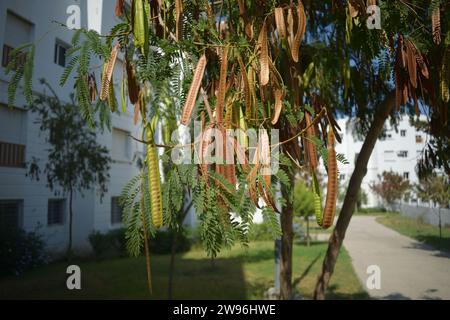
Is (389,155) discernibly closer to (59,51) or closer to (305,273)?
(305,273)

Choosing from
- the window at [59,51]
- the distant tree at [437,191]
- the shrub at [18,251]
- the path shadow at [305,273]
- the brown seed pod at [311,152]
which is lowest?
the path shadow at [305,273]

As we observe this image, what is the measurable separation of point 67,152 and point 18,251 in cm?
182

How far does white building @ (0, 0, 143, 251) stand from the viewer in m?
4.22

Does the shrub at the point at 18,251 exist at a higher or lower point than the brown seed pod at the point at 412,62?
lower

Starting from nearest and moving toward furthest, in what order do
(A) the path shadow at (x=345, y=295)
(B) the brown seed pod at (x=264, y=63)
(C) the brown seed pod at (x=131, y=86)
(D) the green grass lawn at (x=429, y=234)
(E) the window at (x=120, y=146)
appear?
(B) the brown seed pod at (x=264, y=63)
(C) the brown seed pod at (x=131, y=86)
(D) the green grass lawn at (x=429, y=234)
(A) the path shadow at (x=345, y=295)
(E) the window at (x=120, y=146)

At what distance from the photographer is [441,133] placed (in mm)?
3270

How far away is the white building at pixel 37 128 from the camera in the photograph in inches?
166

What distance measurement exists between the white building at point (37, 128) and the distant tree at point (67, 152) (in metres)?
0.14

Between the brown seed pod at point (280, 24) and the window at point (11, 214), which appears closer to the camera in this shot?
the brown seed pod at point (280, 24)

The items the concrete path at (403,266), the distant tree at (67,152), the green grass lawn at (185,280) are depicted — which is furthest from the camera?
the distant tree at (67,152)

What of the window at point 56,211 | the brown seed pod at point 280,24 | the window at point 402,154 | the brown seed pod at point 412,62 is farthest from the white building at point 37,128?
the window at point 402,154

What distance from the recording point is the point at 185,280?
796 centimetres

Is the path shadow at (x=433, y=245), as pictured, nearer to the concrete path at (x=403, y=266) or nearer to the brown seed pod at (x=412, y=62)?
the concrete path at (x=403, y=266)
